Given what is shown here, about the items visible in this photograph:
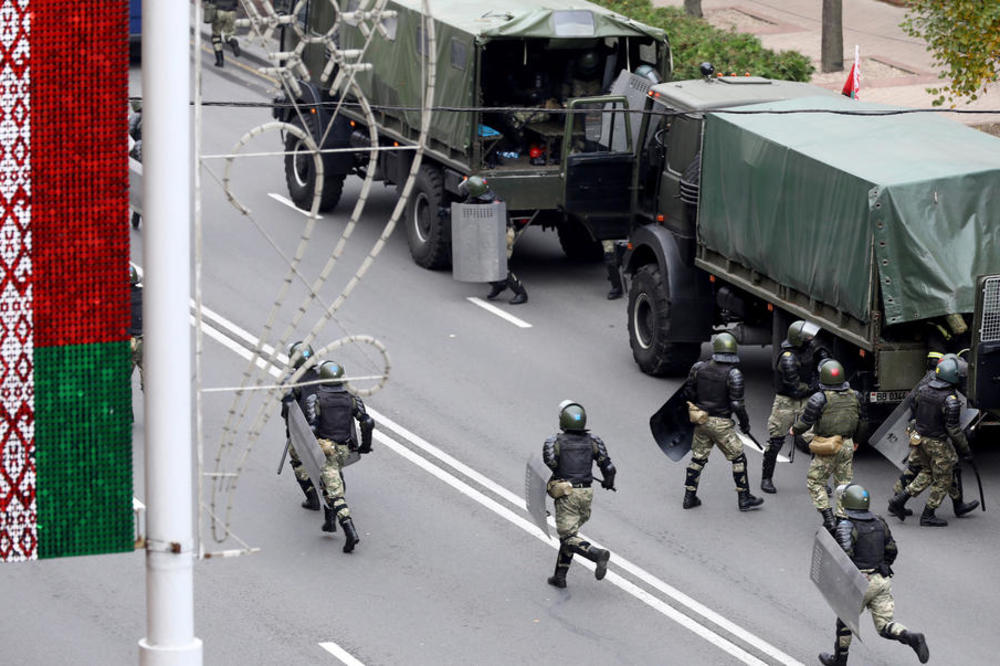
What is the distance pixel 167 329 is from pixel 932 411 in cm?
973

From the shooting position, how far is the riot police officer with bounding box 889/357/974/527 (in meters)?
13.7

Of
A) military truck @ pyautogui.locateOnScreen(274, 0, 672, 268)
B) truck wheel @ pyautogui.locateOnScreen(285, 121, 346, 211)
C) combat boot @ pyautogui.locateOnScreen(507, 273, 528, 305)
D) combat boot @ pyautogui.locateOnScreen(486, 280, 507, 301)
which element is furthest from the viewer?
truck wheel @ pyautogui.locateOnScreen(285, 121, 346, 211)

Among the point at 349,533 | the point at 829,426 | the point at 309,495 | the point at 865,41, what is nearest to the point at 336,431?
the point at 349,533

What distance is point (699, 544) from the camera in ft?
45.3

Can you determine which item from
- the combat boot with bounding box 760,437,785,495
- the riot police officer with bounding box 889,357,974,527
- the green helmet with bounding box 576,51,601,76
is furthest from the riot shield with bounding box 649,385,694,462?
the green helmet with bounding box 576,51,601,76

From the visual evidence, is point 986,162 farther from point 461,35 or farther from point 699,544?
point 461,35

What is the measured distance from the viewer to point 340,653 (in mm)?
11711

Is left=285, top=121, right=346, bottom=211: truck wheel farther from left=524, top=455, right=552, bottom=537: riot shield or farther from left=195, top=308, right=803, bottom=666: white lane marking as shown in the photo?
left=524, top=455, right=552, bottom=537: riot shield

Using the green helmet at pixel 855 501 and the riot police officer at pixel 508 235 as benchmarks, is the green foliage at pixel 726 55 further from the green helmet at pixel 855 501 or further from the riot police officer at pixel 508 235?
the green helmet at pixel 855 501

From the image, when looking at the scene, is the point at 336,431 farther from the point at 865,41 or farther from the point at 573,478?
the point at 865,41

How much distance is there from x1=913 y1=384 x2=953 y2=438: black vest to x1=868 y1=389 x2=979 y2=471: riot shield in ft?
0.60

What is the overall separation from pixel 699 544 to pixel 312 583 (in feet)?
10.6

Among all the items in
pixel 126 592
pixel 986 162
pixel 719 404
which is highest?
pixel 986 162

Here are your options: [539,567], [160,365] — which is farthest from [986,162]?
[160,365]
